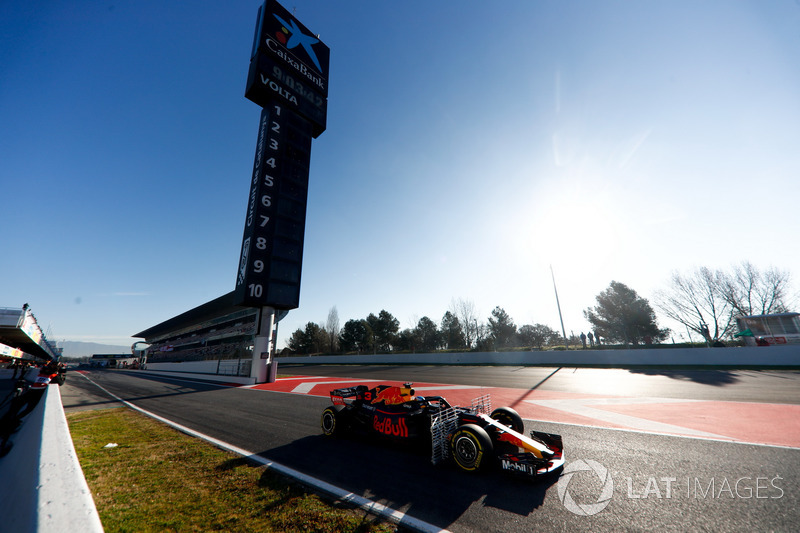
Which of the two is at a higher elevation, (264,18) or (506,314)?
(264,18)

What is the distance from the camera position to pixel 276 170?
68.8 feet

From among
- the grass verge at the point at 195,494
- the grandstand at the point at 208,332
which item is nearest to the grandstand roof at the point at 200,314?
the grandstand at the point at 208,332

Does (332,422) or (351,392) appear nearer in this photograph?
(332,422)

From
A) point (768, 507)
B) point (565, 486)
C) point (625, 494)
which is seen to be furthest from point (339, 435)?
point (768, 507)

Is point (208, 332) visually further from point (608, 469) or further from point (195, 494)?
point (608, 469)

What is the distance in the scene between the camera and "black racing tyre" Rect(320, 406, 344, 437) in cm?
680

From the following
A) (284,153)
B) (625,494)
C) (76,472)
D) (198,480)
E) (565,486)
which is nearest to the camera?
(76,472)

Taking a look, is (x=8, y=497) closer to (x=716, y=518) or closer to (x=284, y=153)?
(x=716, y=518)

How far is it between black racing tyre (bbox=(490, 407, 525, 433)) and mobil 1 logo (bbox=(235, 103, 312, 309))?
17.1 m

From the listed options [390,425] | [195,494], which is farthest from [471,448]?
[195,494]

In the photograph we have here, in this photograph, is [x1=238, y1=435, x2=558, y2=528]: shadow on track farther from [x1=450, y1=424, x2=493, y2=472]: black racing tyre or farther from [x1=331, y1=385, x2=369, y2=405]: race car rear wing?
[x1=331, y1=385, x2=369, y2=405]: race car rear wing

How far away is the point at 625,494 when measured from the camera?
3.87 m

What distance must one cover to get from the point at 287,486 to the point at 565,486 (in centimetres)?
414

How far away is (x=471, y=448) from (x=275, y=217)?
1958 centimetres
